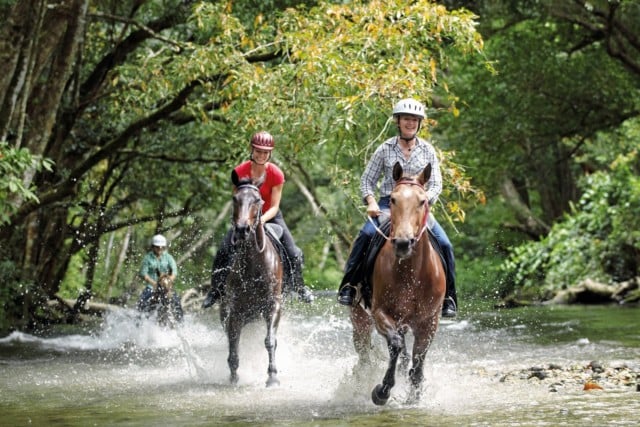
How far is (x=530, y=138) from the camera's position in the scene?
28.5 m

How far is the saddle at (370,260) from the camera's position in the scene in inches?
377

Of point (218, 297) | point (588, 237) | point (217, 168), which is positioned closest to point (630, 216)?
point (588, 237)

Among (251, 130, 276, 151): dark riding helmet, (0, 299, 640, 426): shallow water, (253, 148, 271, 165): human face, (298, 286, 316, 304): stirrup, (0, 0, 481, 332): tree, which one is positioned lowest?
(0, 299, 640, 426): shallow water

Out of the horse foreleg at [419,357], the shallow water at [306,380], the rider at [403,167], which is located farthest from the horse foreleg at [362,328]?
the horse foreleg at [419,357]

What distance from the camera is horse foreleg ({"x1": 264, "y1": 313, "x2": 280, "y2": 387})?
11.4 metres

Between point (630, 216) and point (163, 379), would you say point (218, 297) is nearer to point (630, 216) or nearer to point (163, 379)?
point (163, 379)

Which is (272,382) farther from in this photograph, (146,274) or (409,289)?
(146,274)

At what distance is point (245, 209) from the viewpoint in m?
10.9

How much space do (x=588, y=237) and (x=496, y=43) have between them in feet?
20.7

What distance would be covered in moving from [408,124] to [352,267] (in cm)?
151

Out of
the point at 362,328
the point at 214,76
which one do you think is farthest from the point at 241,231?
the point at 214,76

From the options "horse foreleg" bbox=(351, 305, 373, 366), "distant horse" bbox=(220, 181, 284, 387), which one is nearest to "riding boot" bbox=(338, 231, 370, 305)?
"horse foreleg" bbox=(351, 305, 373, 366)

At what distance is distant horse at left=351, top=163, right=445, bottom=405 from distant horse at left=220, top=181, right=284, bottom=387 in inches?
90.5

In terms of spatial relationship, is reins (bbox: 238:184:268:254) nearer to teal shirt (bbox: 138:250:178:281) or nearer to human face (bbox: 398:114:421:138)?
human face (bbox: 398:114:421:138)
